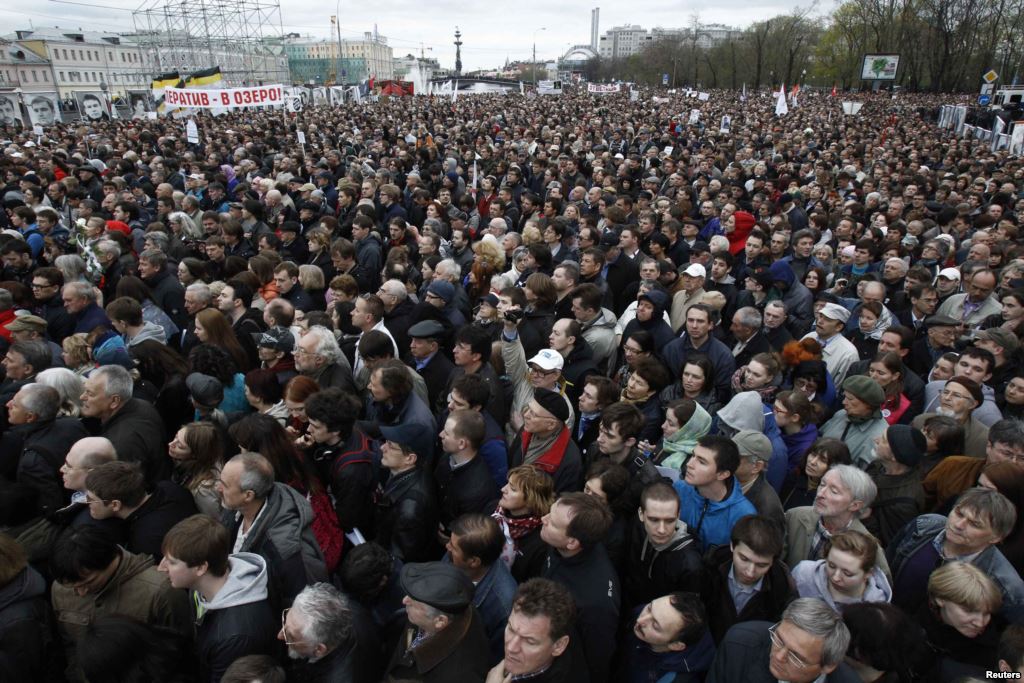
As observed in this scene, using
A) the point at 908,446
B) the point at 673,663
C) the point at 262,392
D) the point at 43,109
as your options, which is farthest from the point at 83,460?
the point at 43,109

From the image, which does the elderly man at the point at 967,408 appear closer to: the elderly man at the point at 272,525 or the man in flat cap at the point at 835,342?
the man in flat cap at the point at 835,342

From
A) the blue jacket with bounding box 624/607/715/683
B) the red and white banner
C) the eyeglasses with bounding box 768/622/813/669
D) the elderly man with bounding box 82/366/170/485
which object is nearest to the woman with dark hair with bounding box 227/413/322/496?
the elderly man with bounding box 82/366/170/485

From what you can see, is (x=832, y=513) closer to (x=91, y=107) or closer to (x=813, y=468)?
(x=813, y=468)

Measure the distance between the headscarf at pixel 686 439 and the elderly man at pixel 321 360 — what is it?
225cm

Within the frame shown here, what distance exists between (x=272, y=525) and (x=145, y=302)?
11.8 ft

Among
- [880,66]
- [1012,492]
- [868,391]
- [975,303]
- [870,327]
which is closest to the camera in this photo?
[1012,492]

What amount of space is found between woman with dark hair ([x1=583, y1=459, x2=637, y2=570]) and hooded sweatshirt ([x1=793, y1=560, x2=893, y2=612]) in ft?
2.65

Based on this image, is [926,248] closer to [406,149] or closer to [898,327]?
[898,327]

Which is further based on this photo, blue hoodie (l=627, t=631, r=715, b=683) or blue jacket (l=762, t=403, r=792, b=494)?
blue jacket (l=762, t=403, r=792, b=494)

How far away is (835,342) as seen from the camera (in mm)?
4949

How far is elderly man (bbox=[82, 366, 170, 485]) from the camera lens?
3.50 meters

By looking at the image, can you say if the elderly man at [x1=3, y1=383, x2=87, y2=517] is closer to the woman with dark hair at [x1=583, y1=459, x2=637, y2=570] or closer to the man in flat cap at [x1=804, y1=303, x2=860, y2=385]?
the woman with dark hair at [x1=583, y1=459, x2=637, y2=570]

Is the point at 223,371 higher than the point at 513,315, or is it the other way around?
the point at 513,315

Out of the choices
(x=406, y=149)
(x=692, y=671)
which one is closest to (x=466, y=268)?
(x=692, y=671)
